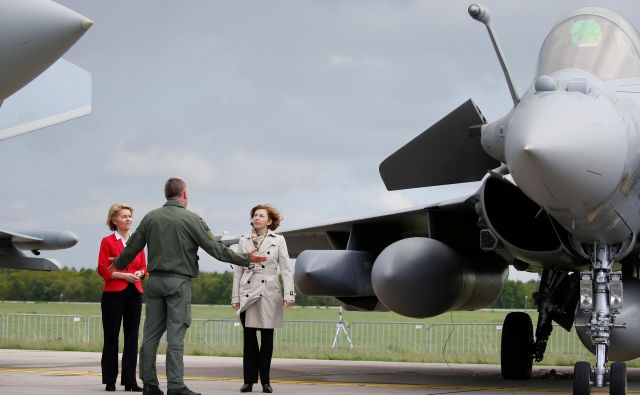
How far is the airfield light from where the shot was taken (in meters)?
8.16

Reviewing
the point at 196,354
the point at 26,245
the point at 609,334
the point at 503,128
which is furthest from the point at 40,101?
the point at 609,334

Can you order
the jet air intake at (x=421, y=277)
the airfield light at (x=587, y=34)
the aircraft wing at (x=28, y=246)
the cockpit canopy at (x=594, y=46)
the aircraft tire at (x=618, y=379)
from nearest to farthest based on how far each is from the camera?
the aircraft tire at (x=618, y=379), the cockpit canopy at (x=594, y=46), the airfield light at (x=587, y=34), the jet air intake at (x=421, y=277), the aircraft wing at (x=28, y=246)

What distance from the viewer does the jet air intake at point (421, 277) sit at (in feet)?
32.8

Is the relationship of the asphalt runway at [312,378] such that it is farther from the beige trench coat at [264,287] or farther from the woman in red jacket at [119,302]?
the beige trench coat at [264,287]

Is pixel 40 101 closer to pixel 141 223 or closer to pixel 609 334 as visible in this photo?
pixel 141 223

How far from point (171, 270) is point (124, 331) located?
4.59 feet

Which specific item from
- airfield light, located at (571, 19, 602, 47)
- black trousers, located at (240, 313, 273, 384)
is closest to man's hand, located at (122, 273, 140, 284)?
black trousers, located at (240, 313, 273, 384)

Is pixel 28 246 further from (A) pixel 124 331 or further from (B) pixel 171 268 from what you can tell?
(B) pixel 171 268

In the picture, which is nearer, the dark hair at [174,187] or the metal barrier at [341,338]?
the dark hair at [174,187]

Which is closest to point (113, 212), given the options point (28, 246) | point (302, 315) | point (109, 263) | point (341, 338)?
point (109, 263)

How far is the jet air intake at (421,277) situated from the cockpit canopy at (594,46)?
247 cm

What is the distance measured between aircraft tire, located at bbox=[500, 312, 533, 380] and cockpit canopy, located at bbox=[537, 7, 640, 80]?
12.6ft

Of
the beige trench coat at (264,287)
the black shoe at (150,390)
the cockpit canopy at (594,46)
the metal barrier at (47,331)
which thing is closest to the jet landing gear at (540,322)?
the cockpit canopy at (594,46)

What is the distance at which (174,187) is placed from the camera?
787 cm
